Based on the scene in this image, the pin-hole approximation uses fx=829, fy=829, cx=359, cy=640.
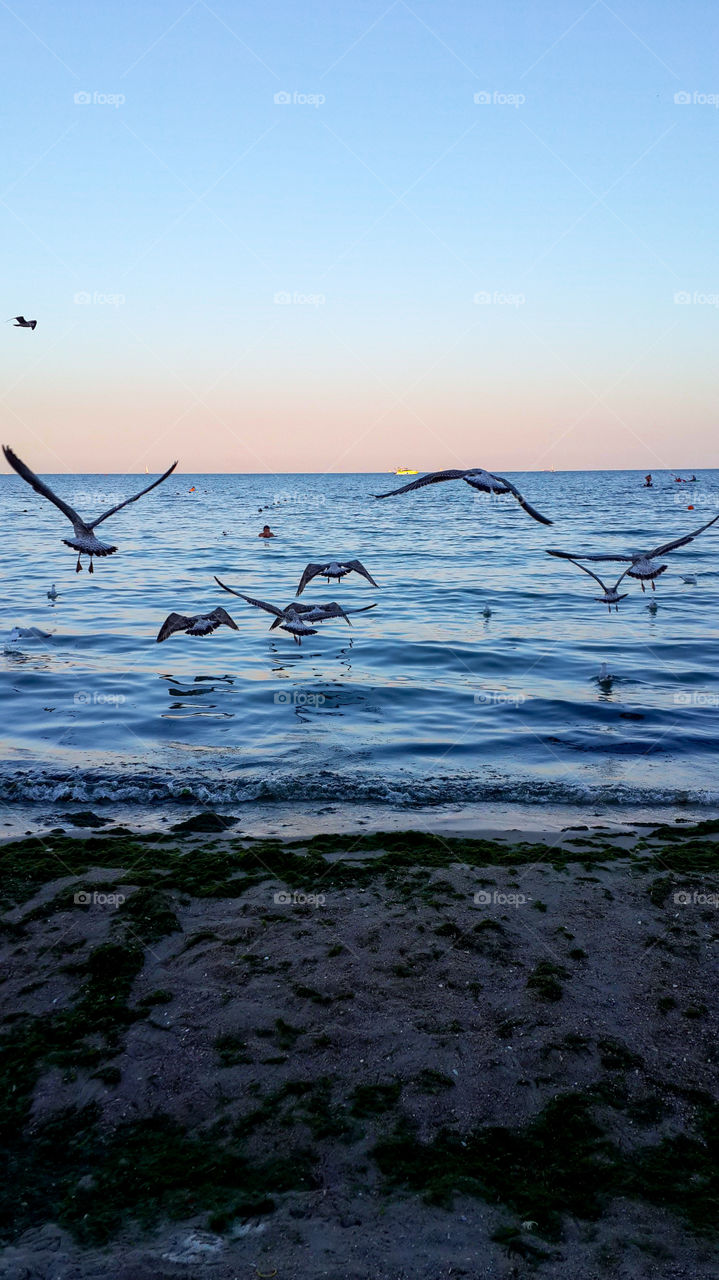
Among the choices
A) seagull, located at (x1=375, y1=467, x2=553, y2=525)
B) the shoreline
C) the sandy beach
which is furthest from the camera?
seagull, located at (x1=375, y1=467, x2=553, y2=525)

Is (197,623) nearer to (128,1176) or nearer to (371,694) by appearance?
(371,694)

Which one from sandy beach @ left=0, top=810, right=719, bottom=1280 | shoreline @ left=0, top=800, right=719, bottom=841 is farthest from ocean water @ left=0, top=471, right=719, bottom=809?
sandy beach @ left=0, top=810, right=719, bottom=1280

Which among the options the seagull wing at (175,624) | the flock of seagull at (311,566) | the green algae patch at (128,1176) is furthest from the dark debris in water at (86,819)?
the seagull wing at (175,624)

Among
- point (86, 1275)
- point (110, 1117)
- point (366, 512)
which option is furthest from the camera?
point (366, 512)

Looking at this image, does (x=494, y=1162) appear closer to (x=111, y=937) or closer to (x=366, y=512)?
(x=111, y=937)

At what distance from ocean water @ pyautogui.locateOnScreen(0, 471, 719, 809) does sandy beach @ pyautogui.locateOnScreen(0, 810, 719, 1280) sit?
2258mm

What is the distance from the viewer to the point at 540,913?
5926 millimetres

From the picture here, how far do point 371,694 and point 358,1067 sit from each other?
877 cm

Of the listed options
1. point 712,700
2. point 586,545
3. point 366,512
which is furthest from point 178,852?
point 366,512

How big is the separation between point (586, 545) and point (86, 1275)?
103ft

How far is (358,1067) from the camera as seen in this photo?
4355mm

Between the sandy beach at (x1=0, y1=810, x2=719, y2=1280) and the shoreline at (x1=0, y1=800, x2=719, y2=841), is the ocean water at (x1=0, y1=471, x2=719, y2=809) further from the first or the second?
the sandy beach at (x1=0, y1=810, x2=719, y2=1280)

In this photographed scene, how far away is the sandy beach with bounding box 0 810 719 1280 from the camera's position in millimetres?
3357

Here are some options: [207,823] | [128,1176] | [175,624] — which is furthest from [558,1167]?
[175,624]
